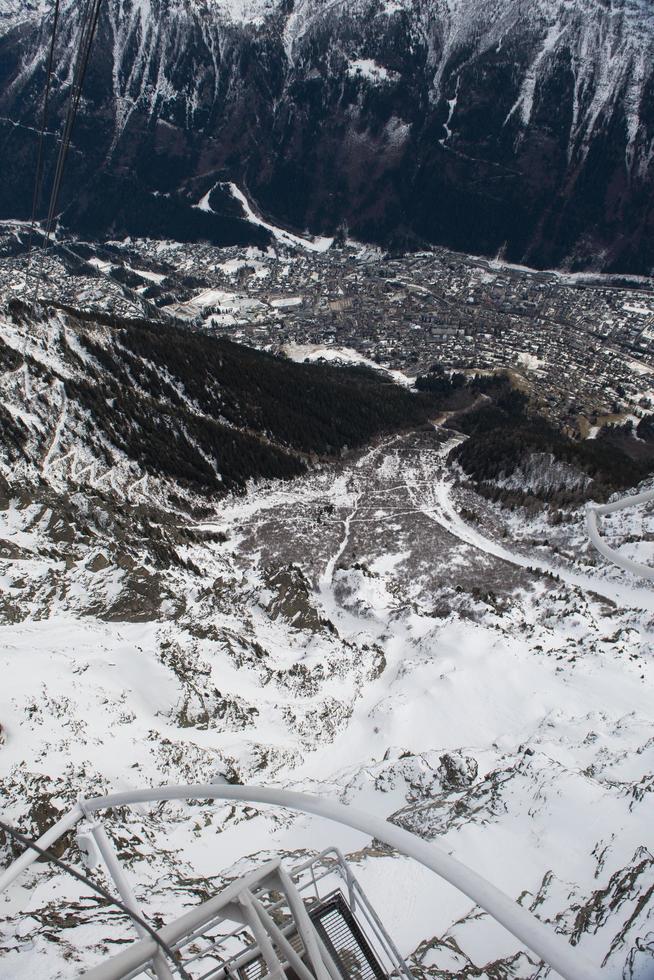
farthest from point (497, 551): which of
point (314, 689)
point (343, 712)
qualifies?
point (343, 712)

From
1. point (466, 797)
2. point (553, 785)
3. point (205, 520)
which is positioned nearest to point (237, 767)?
point (466, 797)

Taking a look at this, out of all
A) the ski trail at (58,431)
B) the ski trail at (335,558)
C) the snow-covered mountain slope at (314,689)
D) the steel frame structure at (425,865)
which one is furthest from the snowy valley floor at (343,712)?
the steel frame structure at (425,865)

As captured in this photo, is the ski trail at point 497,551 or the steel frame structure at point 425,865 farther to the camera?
the ski trail at point 497,551

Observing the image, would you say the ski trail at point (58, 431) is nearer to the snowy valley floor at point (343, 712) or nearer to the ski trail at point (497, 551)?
the snowy valley floor at point (343, 712)

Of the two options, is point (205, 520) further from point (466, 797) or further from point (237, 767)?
point (466, 797)

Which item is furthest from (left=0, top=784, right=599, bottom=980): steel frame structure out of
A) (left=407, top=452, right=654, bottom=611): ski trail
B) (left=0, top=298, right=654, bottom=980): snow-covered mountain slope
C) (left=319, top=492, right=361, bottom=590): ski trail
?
(left=407, top=452, right=654, bottom=611): ski trail
